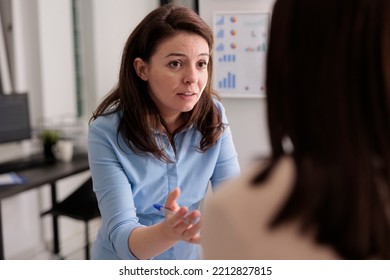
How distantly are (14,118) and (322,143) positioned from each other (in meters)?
1.82

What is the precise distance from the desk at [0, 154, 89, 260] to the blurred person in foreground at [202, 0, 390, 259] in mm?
1362

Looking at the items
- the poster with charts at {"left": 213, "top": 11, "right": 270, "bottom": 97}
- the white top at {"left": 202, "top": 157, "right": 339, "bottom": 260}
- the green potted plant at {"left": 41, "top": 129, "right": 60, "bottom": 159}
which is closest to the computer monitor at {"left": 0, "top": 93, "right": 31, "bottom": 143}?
the green potted plant at {"left": 41, "top": 129, "right": 60, "bottom": 159}

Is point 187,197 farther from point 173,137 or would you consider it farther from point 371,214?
point 371,214

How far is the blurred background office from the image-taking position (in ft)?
7.07

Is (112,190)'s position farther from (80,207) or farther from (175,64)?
(80,207)

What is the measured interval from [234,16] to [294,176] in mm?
1213

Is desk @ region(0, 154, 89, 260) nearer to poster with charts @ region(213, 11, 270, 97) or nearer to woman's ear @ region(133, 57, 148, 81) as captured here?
poster with charts @ region(213, 11, 270, 97)

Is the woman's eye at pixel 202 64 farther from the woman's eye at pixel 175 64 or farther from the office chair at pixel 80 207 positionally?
the office chair at pixel 80 207

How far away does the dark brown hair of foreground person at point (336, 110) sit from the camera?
0.40 m

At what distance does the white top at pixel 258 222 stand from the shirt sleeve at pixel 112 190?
1.50ft

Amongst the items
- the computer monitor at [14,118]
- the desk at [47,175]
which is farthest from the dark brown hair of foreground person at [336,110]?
the computer monitor at [14,118]

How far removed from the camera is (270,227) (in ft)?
1.40
